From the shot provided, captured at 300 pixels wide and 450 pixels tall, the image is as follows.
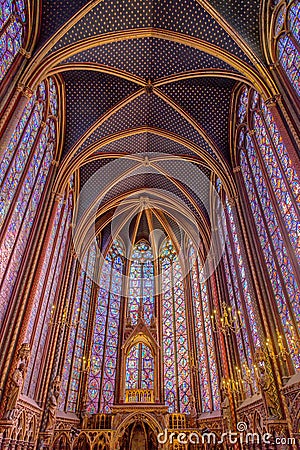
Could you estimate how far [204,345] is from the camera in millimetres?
18281

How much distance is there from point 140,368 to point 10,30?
58.6 feet

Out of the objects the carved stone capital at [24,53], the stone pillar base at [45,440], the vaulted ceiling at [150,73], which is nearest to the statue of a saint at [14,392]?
the stone pillar base at [45,440]

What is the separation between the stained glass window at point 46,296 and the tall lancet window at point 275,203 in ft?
30.0

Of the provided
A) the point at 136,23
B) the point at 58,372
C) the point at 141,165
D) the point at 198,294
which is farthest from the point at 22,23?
the point at 198,294

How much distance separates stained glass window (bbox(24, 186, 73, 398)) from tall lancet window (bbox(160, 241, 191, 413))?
835cm

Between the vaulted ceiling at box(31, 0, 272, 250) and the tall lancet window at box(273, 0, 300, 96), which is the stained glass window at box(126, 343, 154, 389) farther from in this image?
the tall lancet window at box(273, 0, 300, 96)

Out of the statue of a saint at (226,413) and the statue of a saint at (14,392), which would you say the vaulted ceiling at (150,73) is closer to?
the statue of a saint at (14,392)

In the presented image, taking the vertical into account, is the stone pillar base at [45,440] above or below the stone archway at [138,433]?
below

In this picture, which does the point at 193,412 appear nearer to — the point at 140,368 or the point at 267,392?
the point at 140,368

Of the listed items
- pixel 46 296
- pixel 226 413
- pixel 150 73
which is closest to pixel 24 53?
pixel 150 73

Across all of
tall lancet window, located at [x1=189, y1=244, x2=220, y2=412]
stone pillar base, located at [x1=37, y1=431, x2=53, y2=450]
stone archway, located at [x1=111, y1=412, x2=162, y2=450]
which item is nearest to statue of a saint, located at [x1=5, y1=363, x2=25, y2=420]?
stone pillar base, located at [x1=37, y1=431, x2=53, y2=450]

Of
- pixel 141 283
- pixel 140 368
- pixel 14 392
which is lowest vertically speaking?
pixel 14 392

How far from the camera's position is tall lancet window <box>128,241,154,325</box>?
22.4 meters

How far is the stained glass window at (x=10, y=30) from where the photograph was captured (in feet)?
34.6
